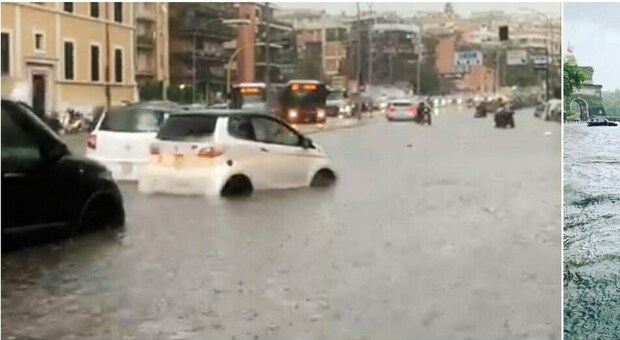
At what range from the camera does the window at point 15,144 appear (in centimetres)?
385

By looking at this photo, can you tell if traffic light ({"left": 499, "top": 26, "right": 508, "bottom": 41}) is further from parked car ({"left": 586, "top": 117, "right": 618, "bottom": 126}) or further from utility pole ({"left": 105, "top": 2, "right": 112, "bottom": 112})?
utility pole ({"left": 105, "top": 2, "right": 112, "bottom": 112})

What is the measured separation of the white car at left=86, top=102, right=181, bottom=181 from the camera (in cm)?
385

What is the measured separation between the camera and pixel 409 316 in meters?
3.65

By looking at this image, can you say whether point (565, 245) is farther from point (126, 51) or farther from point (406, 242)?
point (126, 51)

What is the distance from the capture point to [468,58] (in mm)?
3824

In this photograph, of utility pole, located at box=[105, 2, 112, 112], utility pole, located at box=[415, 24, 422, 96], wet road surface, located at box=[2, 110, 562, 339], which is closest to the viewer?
wet road surface, located at box=[2, 110, 562, 339]

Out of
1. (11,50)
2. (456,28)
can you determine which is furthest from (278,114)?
(11,50)

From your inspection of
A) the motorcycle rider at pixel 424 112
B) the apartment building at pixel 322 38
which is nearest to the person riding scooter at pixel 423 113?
the motorcycle rider at pixel 424 112

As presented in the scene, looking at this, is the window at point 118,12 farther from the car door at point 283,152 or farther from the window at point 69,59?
the car door at point 283,152

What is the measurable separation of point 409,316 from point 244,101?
110 centimetres

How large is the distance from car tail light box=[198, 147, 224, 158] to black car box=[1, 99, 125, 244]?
0.39m

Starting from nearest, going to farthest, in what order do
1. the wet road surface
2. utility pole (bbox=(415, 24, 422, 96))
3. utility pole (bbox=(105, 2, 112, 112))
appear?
the wet road surface < utility pole (bbox=(415, 24, 422, 96)) < utility pole (bbox=(105, 2, 112, 112))

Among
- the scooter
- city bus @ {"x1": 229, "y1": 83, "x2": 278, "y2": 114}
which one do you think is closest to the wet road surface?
the scooter

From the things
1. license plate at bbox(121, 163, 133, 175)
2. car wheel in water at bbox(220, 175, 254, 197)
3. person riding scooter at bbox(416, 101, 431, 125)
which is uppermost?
person riding scooter at bbox(416, 101, 431, 125)
